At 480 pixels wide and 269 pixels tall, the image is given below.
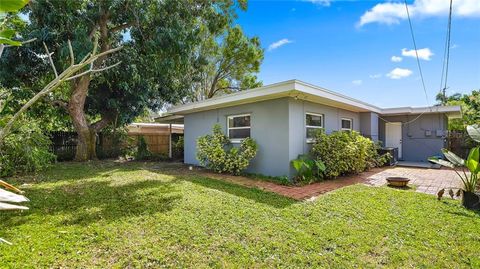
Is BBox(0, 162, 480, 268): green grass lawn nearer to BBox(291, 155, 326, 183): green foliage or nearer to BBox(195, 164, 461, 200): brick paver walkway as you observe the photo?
BBox(195, 164, 461, 200): brick paver walkway

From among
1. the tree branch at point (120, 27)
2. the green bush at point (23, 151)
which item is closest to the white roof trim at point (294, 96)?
the tree branch at point (120, 27)

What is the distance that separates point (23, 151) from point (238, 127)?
6992 millimetres

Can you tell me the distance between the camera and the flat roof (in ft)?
22.3

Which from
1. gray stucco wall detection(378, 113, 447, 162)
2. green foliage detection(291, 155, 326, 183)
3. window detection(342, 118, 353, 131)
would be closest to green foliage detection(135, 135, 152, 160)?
green foliage detection(291, 155, 326, 183)

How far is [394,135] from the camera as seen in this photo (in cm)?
1331

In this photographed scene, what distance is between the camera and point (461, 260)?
3016 millimetres

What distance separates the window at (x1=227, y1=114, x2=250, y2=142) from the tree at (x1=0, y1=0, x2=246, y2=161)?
3427mm

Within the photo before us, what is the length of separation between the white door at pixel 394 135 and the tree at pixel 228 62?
35.0 ft

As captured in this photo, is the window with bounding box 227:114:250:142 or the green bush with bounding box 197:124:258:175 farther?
the window with bounding box 227:114:250:142

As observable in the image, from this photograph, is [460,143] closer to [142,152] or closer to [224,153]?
[224,153]

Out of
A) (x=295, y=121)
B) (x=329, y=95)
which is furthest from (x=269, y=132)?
→ (x=329, y=95)

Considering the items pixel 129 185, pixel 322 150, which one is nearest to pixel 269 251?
pixel 129 185

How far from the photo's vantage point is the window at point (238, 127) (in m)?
8.94

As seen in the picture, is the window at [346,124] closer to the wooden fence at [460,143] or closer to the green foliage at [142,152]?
the wooden fence at [460,143]
